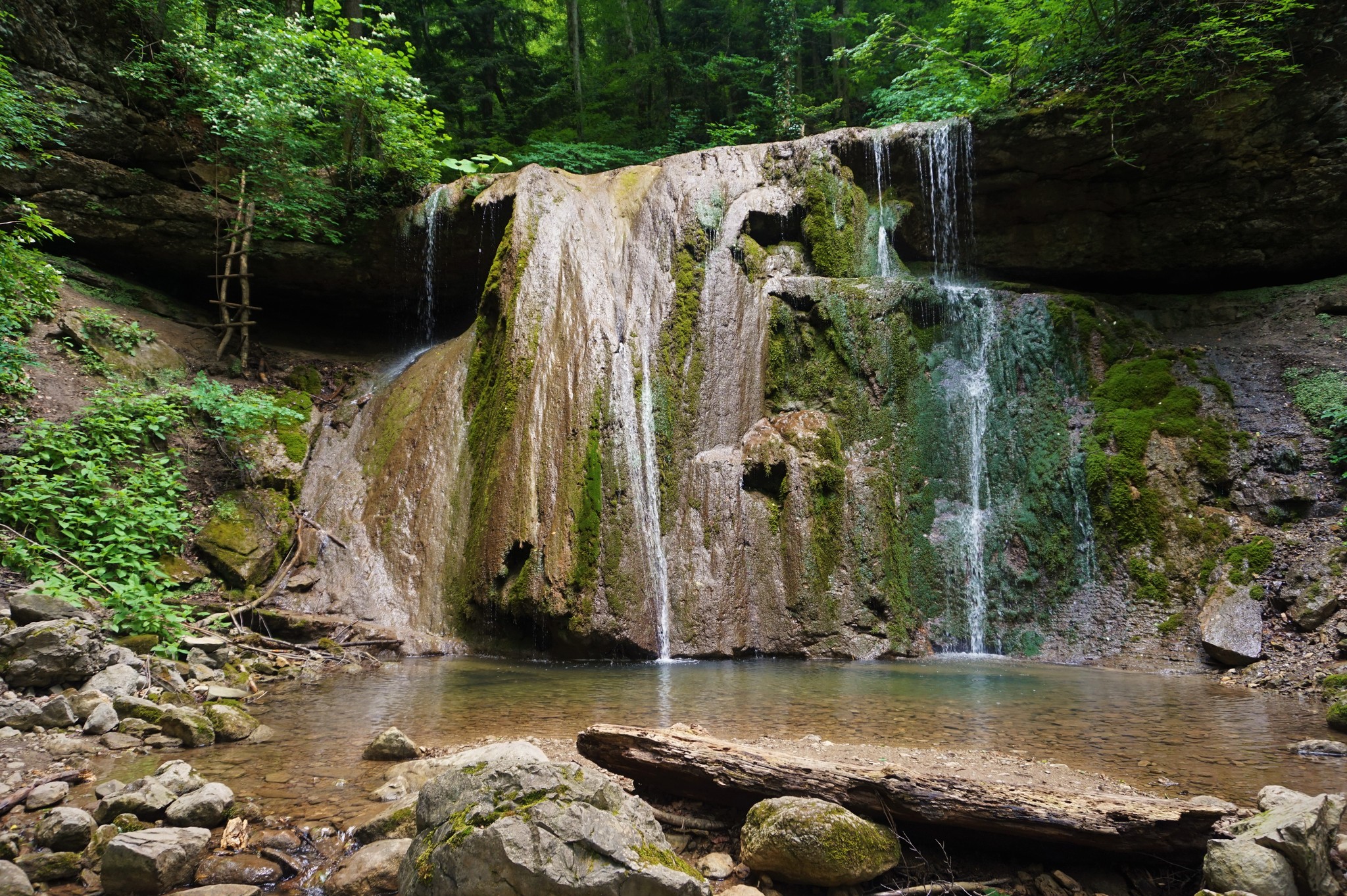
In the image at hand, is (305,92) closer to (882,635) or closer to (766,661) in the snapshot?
(766,661)

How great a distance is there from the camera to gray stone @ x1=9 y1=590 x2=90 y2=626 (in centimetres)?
481

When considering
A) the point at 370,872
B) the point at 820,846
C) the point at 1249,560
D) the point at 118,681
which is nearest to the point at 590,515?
the point at 118,681

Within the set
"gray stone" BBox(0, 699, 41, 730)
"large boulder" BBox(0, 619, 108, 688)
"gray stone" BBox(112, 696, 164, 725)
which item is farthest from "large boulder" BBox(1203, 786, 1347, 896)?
"large boulder" BBox(0, 619, 108, 688)

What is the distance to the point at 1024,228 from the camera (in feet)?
38.7

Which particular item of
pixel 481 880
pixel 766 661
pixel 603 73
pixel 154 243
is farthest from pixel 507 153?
pixel 481 880

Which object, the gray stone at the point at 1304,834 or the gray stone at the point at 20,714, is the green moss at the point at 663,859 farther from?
the gray stone at the point at 20,714

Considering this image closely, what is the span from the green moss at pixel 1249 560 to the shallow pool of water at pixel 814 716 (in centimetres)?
172

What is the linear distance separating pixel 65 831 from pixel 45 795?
586 mm

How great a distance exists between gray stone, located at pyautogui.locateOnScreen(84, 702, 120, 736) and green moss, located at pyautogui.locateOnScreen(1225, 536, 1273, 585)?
9.99 m

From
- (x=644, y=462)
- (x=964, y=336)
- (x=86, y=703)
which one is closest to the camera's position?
(x=86, y=703)

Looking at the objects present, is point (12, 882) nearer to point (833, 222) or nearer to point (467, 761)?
point (467, 761)

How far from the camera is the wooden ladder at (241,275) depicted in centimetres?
1103

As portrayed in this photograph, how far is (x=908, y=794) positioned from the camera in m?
2.54

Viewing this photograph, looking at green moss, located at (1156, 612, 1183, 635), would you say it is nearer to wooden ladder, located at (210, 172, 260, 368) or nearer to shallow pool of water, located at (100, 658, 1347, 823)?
shallow pool of water, located at (100, 658, 1347, 823)
